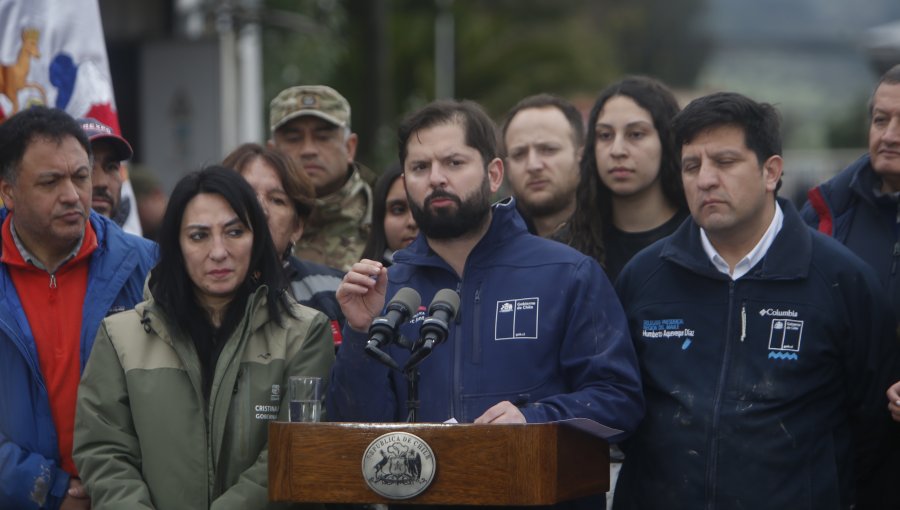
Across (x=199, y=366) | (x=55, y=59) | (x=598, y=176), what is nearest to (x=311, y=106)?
(x=55, y=59)

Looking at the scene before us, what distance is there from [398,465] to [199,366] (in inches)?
49.3

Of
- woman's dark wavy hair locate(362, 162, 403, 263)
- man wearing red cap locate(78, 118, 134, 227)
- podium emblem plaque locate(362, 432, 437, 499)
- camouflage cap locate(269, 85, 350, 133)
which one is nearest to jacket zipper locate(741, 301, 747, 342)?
podium emblem plaque locate(362, 432, 437, 499)

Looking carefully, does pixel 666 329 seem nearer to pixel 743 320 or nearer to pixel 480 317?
pixel 743 320

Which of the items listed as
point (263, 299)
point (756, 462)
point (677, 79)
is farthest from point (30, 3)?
point (677, 79)

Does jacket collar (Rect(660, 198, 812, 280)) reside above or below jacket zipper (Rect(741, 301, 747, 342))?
above

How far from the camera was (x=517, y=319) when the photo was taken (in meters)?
5.33

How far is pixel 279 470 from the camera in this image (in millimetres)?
4773

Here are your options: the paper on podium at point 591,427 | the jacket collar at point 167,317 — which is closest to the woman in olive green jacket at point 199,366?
the jacket collar at point 167,317

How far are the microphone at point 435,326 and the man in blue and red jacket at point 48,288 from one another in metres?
1.78

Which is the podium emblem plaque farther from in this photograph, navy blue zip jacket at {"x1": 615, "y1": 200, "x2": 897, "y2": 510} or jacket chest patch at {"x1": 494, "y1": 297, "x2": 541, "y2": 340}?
navy blue zip jacket at {"x1": 615, "y1": 200, "x2": 897, "y2": 510}

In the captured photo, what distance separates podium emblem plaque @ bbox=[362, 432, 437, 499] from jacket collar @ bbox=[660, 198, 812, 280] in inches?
61.5

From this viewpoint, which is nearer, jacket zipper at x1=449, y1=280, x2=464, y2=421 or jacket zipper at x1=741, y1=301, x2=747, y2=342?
jacket zipper at x1=449, y1=280, x2=464, y2=421

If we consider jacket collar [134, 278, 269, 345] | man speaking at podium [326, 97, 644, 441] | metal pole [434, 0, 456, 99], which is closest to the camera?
man speaking at podium [326, 97, 644, 441]

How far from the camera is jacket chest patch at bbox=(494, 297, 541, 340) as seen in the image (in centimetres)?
530
